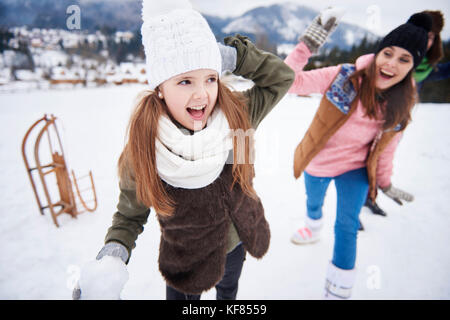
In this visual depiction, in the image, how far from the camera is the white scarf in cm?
92

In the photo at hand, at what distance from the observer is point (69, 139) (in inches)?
210

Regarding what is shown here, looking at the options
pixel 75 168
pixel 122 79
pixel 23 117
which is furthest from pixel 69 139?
pixel 122 79

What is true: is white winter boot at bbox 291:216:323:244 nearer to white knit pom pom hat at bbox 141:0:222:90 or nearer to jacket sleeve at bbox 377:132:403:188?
jacket sleeve at bbox 377:132:403:188

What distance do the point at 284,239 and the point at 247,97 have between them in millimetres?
1834

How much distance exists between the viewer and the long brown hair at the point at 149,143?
940mm

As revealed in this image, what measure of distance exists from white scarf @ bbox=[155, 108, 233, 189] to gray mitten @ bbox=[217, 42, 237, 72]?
224 millimetres

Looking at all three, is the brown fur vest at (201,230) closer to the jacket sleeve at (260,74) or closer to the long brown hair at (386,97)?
the jacket sleeve at (260,74)

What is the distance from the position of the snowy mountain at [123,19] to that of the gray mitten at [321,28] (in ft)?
0.55

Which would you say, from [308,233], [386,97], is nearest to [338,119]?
[386,97]

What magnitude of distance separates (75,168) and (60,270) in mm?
2559

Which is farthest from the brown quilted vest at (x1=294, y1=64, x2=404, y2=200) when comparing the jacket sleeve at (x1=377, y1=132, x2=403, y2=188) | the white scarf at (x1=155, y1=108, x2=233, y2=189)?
the white scarf at (x1=155, y1=108, x2=233, y2=189)

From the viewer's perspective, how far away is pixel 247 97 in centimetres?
119
